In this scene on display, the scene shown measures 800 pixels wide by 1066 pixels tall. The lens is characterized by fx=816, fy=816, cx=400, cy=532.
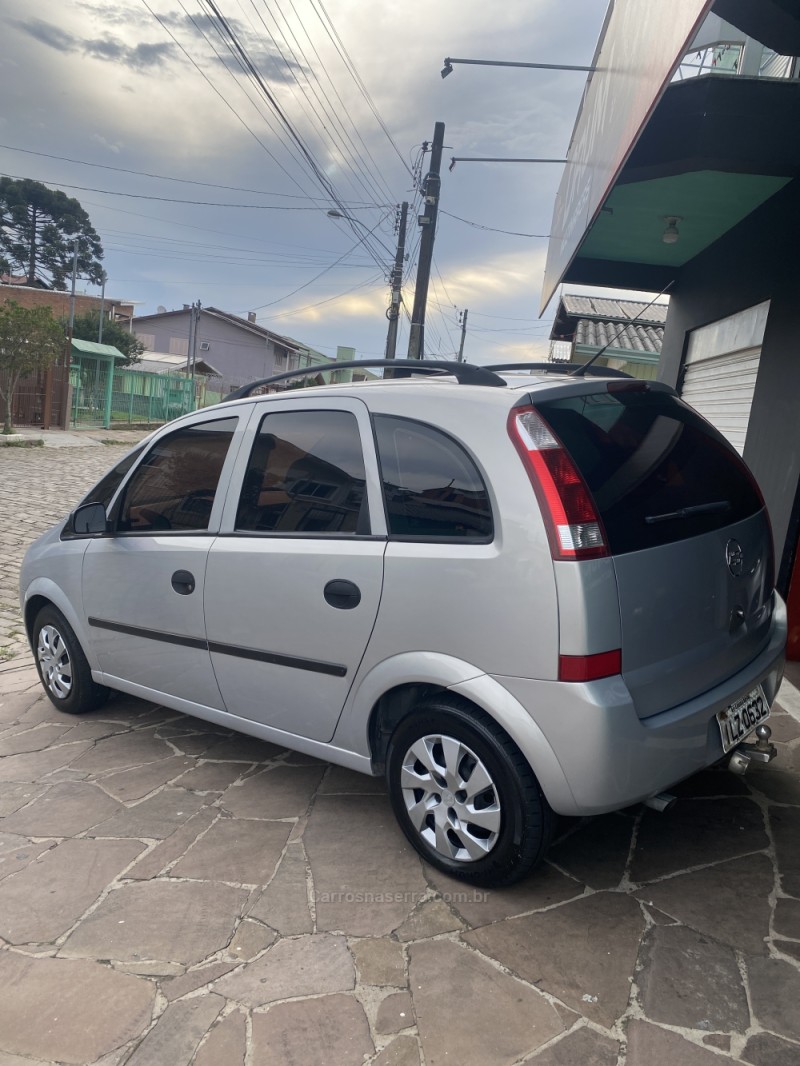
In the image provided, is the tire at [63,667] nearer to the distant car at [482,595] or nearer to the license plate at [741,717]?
the distant car at [482,595]

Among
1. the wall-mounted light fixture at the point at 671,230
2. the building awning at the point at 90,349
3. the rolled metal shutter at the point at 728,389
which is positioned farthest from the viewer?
the building awning at the point at 90,349

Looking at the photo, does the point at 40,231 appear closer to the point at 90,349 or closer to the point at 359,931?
the point at 90,349

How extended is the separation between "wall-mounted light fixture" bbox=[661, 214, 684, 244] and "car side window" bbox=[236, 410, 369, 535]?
5.40m

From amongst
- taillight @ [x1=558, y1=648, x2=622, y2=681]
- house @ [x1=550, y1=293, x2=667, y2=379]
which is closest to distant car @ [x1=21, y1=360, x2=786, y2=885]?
taillight @ [x1=558, y1=648, x2=622, y2=681]

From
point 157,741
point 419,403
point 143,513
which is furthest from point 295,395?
point 157,741

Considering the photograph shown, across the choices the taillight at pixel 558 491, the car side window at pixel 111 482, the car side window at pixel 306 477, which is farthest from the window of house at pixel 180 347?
the taillight at pixel 558 491

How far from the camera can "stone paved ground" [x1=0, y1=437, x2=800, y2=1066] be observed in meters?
2.25

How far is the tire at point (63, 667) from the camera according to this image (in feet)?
14.8

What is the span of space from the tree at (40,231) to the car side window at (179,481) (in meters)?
73.6

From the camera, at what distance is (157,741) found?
4.34 meters

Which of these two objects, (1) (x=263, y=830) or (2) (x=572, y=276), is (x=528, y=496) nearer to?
(1) (x=263, y=830)

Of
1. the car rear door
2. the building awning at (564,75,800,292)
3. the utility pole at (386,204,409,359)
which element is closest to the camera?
the car rear door

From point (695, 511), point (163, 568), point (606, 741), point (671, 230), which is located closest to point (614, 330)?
point (671, 230)

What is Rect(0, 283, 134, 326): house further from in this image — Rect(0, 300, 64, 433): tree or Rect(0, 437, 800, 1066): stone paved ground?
Rect(0, 437, 800, 1066): stone paved ground
